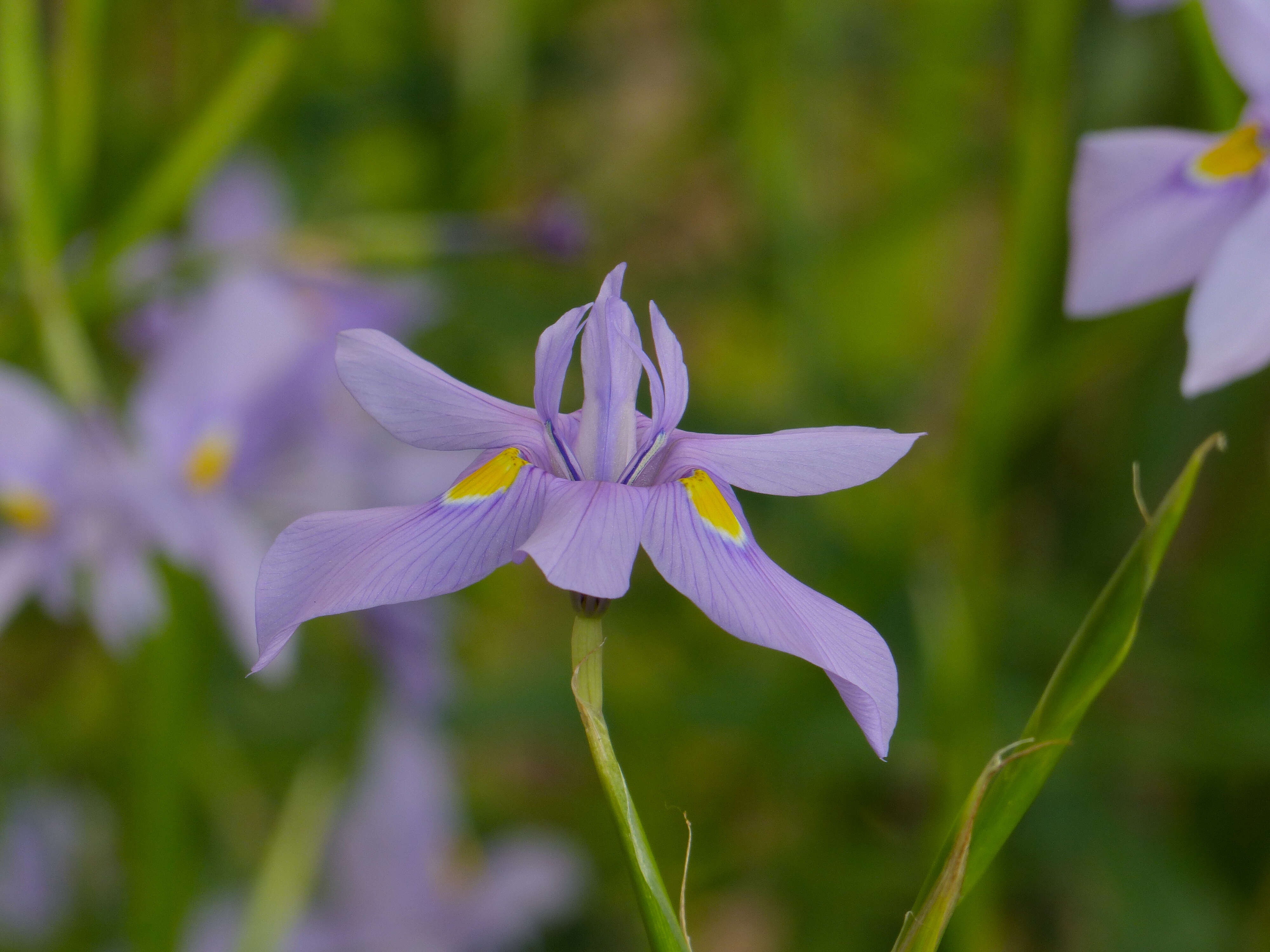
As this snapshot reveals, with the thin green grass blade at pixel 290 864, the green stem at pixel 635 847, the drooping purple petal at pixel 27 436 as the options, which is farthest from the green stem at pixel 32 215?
the green stem at pixel 635 847

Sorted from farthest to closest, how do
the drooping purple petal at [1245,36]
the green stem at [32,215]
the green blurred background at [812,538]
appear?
the green blurred background at [812,538], the green stem at [32,215], the drooping purple petal at [1245,36]

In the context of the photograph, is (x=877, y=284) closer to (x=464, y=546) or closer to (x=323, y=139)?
(x=323, y=139)

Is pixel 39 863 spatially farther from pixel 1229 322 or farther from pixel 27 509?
pixel 1229 322

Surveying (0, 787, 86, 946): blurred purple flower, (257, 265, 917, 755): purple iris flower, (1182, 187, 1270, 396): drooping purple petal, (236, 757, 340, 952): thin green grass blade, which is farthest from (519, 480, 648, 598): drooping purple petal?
(0, 787, 86, 946): blurred purple flower

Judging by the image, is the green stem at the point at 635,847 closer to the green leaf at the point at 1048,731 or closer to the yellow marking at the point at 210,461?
the green leaf at the point at 1048,731

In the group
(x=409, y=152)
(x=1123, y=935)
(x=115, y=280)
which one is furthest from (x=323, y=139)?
(x=1123, y=935)

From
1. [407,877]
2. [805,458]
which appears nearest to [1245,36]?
[805,458]
